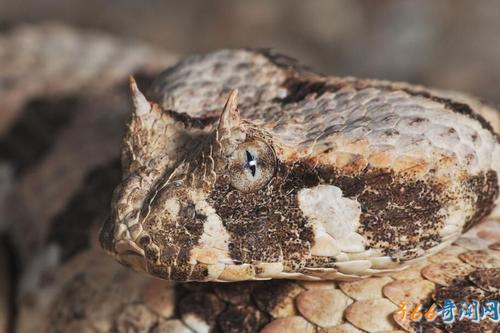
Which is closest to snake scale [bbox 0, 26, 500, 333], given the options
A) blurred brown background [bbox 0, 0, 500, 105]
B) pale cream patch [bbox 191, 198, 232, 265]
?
pale cream patch [bbox 191, 198, 232, 265]

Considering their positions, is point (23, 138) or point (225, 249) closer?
point (225, 249)

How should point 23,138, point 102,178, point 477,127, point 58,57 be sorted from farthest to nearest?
1. point 58,57
2. point 23,138
3. point 102,178
4. point 477,127

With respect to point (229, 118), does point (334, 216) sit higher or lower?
lower

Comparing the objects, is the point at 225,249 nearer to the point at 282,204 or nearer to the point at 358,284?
the point at 282,204

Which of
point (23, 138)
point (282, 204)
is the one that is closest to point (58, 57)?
point (23, 138)

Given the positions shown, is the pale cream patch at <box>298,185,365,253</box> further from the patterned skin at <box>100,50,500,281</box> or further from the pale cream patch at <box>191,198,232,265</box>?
the pale cream patch at <box>191,198,232,265</box>

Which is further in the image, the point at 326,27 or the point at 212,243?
the point at 326,27

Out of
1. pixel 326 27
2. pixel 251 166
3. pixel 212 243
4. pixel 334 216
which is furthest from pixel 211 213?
pixel 326 27

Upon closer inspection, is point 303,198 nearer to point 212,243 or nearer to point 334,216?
point 334,216
